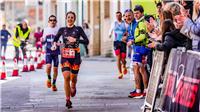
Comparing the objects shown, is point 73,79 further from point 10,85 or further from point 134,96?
point 10,85

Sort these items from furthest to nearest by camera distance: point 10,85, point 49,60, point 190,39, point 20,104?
point 10,85
point 49,60
point 20,104
point 190,39

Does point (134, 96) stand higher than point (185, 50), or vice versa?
point (185, 50)

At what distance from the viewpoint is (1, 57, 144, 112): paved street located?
1248 cm

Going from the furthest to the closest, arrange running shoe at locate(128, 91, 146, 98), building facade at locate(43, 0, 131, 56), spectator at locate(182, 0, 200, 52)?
building facade at locate(43, 0, 131, 56)
running shoe at locate(128, 91, 146, 98)
spectator at locate(182, 0, 200, 52)

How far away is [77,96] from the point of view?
574 inches

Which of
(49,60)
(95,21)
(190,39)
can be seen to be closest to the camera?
(190,39)

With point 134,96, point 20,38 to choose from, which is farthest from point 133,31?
point 20,38

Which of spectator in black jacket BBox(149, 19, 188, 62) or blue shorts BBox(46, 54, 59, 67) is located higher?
spectator in black jacket BBox(149, 19, 188, 62)

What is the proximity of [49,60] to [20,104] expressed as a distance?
301cm

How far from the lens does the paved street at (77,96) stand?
→ 12.5 m

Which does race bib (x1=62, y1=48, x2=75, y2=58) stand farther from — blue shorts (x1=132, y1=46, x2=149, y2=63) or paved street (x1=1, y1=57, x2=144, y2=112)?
blue shorts (x1=132, y1=46, x2=149, y2=63)

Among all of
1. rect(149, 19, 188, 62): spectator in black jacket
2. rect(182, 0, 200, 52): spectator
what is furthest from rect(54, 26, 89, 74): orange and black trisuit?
rect(182, 0, 200, 52): spectator

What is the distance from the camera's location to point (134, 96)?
46.2 feet

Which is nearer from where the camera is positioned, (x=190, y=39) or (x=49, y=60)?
(x=190, y=39)
